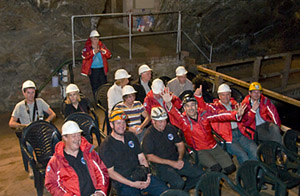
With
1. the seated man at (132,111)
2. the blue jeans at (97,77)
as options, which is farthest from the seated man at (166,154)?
the blue jeans at (97,77)

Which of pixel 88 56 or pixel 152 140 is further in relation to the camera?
pixel 88 56

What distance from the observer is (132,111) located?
19.3 ft

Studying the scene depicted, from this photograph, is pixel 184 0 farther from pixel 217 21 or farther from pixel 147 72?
pixel 147 72

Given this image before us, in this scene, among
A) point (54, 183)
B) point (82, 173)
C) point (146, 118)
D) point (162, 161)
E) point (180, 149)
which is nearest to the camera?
point (54, 183)

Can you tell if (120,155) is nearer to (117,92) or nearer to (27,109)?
(117,92)

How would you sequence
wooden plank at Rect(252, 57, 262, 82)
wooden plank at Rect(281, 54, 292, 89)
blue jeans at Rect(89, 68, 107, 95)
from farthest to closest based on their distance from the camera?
wooden plank at Rect(281, 54, 292, 89) → wooden plank at Rect(252, 57, 262, 82) → blue jeans at Rect(89, 68, 107, 95)

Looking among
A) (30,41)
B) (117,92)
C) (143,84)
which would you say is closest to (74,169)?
(117,92)

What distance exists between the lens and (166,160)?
488 cm

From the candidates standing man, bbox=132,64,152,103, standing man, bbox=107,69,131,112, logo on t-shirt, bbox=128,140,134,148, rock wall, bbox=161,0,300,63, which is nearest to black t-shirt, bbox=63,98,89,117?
standing man, bbox=107,69,131,112

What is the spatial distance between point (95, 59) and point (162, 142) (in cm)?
387

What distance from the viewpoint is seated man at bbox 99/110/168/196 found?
4484 mm

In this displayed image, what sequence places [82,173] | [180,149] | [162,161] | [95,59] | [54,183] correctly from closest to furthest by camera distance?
[54,183], [82,173], [162,161], [180,149], [95,59]

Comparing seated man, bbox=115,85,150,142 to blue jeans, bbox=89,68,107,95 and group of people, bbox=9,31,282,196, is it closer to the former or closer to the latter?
group of people, bbox=9,31,282,196

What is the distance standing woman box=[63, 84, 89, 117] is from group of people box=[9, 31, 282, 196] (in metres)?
0.02
